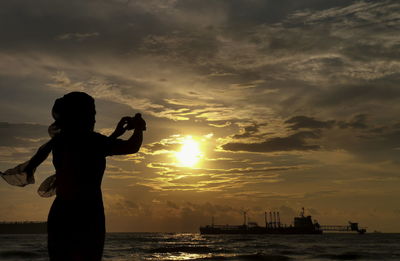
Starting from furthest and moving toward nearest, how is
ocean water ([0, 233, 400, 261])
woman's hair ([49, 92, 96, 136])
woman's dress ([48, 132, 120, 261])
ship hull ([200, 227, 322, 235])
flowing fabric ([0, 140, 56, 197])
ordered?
ship hull ([200, 227, 322, 235])
ocean water ([0, 233, 400, 261])
flowing fabric ([0, 140, 56, 197])
woman's hair ([49, 92, 96, 136])
woman's dress ([48, 132, 120, 261])

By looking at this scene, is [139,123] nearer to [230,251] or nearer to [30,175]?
[30,175]

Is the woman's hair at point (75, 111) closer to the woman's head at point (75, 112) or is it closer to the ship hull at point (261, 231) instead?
the woman's head at point (75, 112)

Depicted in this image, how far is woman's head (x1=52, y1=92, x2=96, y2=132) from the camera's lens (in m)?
2.10

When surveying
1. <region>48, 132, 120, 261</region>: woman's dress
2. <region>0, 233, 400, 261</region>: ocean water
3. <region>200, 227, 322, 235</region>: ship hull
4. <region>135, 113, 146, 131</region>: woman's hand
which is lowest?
<region>200, 227, 322, 235</region>: ship hull

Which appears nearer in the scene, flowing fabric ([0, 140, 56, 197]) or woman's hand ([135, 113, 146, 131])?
woman's hand ([135, 113, 146, 131])

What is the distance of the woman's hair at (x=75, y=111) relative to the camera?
2.09m

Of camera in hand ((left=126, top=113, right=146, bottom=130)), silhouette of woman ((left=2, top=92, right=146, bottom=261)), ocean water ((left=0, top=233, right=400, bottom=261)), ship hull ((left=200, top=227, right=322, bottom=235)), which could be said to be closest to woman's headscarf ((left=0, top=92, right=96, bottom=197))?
silhouette of woman ((left=2, top=92, right=146, bottom=261))

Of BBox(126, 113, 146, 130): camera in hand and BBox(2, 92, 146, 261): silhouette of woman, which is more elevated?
BBox(126, 113, 146, 130): camera in hand

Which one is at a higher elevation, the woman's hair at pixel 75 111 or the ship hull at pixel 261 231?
the woman's hair at pixel 75 111

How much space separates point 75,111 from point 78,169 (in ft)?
1.07

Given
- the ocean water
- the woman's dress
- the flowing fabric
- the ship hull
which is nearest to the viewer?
the woman's dress

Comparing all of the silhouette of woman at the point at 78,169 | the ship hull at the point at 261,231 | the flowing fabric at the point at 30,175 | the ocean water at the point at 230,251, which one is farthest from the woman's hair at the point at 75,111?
the ship hull at the point at 261,231

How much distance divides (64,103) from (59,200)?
20.7 inches

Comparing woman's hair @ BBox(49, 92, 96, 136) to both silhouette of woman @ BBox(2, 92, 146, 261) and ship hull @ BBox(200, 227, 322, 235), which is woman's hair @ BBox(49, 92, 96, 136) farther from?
ship hull @ BBox(200, 227, 322, 235)
